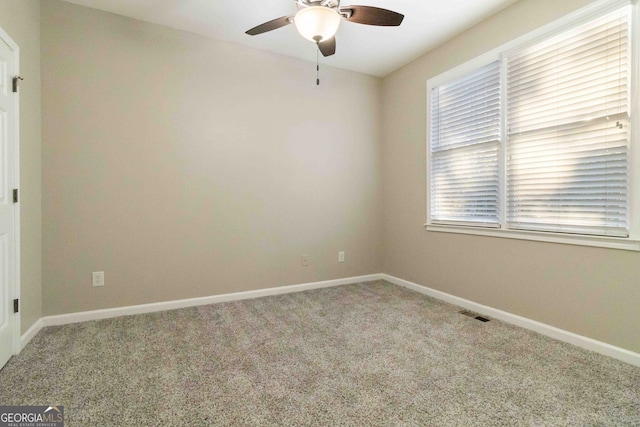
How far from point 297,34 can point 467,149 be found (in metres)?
2.03

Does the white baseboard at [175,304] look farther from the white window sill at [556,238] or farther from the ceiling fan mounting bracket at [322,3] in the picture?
the ceiling fan mounting bracket at [322,3]

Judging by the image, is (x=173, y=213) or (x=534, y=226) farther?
(x=173, y=213)

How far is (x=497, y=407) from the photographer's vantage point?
5.01ft

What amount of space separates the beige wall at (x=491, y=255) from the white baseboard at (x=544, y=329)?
0.04 m

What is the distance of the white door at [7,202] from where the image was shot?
190cm


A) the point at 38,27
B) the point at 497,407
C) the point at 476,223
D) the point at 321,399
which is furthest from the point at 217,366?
the point at 38,27

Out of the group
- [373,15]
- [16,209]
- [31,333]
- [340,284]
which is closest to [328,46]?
[373,15]

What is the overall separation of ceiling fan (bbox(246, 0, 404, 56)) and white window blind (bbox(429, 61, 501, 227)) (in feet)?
4.16

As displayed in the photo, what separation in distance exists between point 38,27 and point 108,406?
288 cm

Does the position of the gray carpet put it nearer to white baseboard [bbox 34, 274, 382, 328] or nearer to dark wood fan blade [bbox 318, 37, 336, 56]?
white baseboard [bbox 34, 274, 382, 328]

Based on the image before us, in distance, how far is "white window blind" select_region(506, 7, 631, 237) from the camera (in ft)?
6.55

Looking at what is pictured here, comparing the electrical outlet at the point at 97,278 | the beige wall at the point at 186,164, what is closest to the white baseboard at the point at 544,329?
the beige wall at the point at 186,164

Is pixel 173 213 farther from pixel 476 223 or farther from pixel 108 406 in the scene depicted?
pixel 476 223

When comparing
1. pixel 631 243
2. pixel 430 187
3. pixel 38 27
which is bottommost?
pixel 631 243
